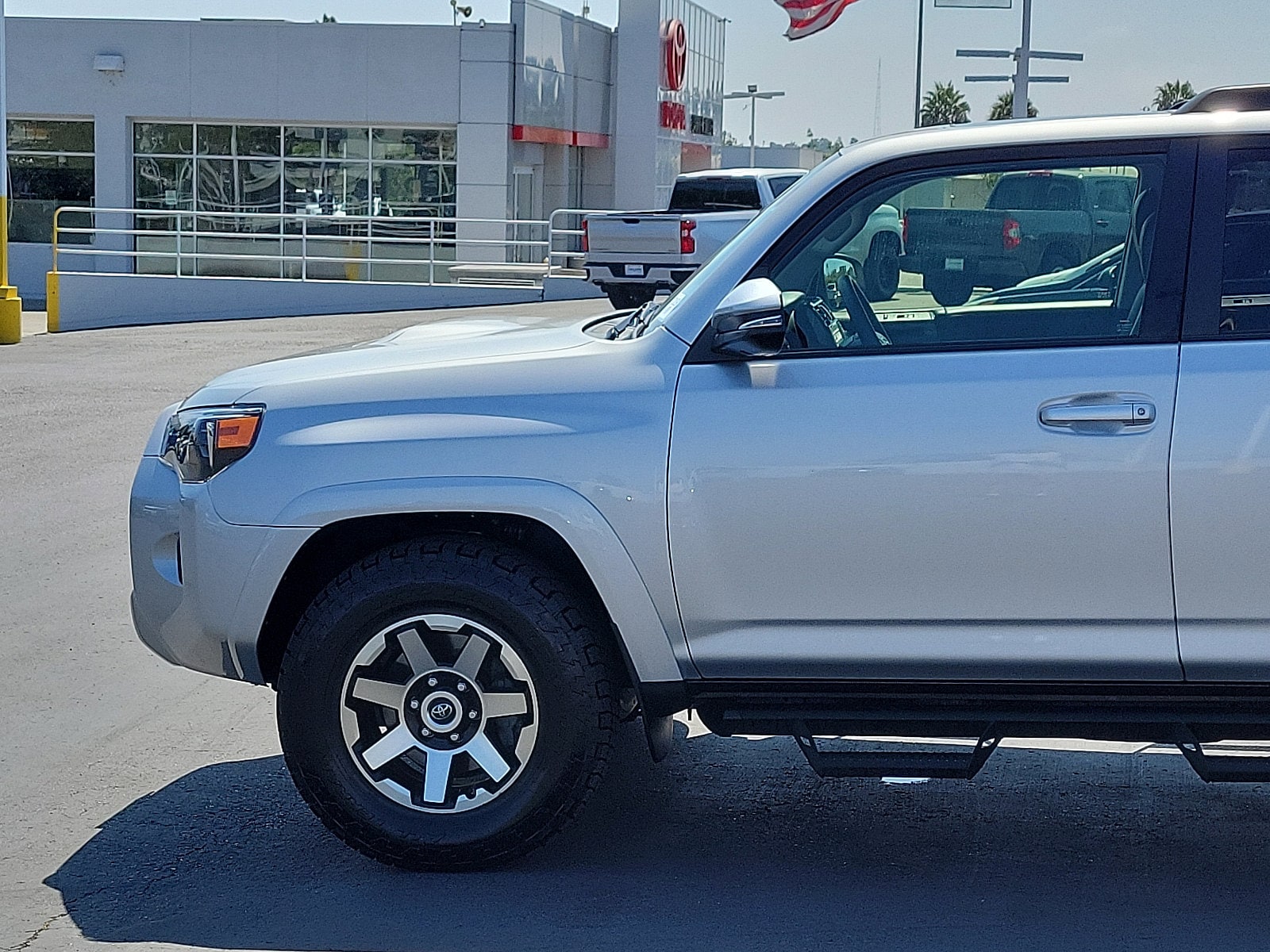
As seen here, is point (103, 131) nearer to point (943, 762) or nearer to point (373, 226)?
point (373, 226)

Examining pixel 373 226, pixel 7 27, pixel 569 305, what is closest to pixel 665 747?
pixel 569 305

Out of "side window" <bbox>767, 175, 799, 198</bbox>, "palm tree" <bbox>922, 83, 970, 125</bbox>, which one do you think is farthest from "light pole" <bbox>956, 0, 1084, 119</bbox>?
"palm tree" <bbox>922, 83, 970, 125</bbox>

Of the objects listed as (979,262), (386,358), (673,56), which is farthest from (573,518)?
(673,56)

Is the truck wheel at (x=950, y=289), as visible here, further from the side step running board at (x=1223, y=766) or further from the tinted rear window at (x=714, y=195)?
the tinted rear window at (x=714, y=195)

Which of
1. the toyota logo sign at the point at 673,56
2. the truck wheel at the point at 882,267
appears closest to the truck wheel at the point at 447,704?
the truck wheel at the point at 882,267

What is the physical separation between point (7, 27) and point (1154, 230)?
112 ft

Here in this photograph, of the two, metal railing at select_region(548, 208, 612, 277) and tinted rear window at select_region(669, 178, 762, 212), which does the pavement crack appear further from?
tinted rear window at select_region(669, 178, 762, 212)

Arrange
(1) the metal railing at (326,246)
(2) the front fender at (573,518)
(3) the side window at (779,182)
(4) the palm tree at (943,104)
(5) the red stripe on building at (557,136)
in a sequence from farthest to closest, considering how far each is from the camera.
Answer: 1. (4) the palm tree at (943,104)
2. (5) the red stripe on building at (557,136)
3. (1) the metal railing at (326,246)
4. (3) the side window at (779,182)
5. (2) the front fender at (573,518)

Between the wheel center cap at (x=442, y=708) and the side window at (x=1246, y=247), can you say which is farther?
the wheel center cap at (x=442, y=708)

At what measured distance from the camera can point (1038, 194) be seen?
4145mm

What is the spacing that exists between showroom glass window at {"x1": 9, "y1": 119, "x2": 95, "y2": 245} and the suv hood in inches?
1274

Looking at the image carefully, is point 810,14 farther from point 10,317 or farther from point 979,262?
point 979,262

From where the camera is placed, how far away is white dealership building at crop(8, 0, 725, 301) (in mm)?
33969

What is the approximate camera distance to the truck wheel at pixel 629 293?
69.1ft
